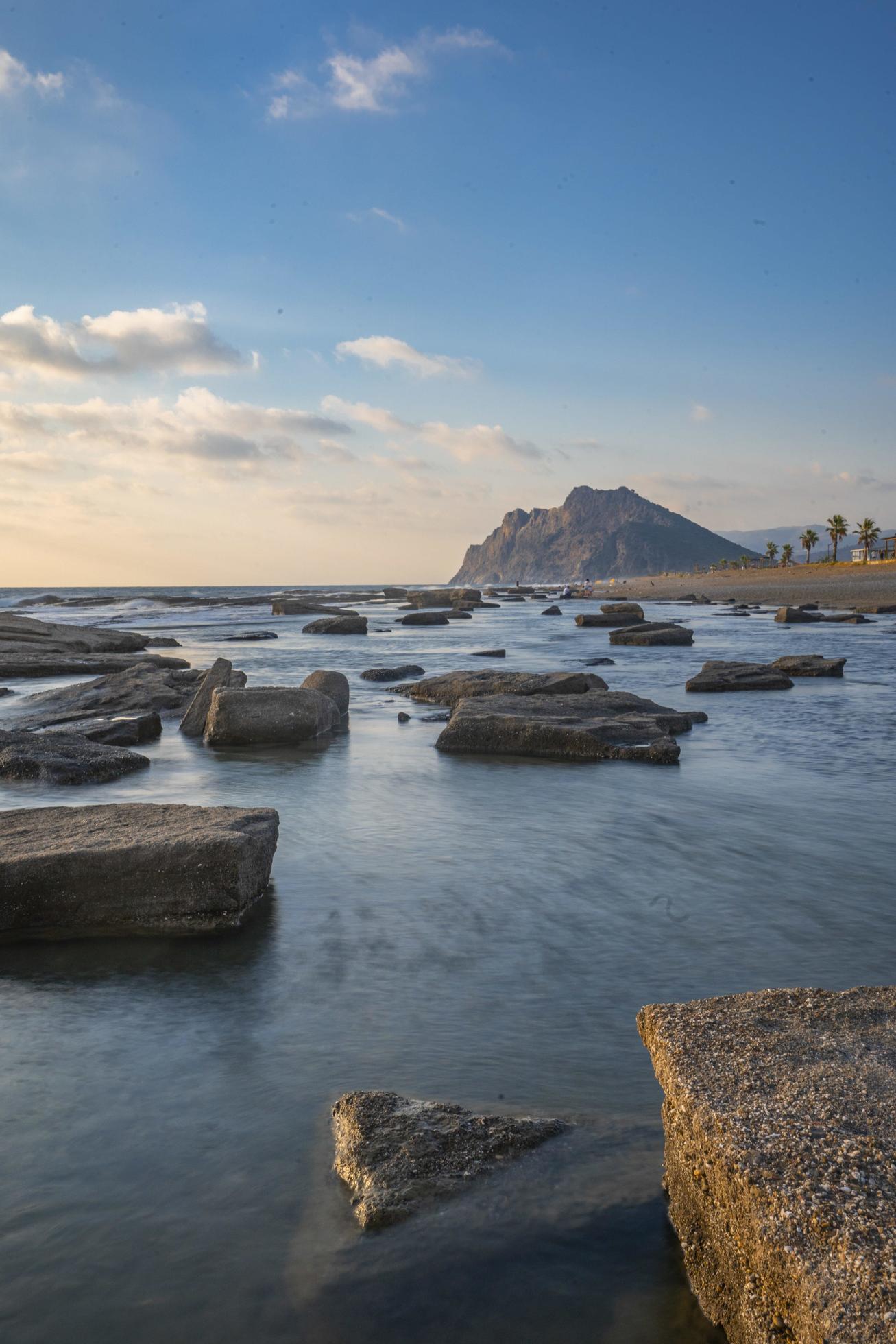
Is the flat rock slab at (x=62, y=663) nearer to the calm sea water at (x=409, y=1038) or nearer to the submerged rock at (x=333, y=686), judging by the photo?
the submerged rock at (x=333, y=686)

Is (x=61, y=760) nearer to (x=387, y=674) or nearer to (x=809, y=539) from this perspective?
(x=387, y=674)

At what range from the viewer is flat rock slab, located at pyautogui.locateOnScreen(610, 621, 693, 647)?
28.1 m

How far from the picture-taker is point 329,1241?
8.59 feet

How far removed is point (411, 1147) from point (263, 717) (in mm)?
8595

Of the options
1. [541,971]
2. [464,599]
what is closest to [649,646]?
[541,971]

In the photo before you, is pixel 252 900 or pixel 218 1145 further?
pixel 252 900

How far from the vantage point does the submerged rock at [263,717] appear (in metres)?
11.0

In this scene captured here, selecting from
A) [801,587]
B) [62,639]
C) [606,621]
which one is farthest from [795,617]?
[801,587]

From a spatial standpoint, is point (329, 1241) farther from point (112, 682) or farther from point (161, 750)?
point (112, 682)

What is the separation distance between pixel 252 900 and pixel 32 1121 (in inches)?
85.0

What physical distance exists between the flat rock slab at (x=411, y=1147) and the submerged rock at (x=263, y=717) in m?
8.12

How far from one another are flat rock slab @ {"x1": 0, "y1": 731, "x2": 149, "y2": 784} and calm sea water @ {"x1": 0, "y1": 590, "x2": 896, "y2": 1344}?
0.31 metres

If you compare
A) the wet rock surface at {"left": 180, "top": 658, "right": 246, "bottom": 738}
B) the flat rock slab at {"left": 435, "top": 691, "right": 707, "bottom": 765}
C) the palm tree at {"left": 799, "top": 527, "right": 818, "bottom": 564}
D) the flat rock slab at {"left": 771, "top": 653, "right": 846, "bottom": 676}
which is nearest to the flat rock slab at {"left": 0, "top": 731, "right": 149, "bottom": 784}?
the wet rock surface at {"left": 180, "top": 658, "right": 246, "bottom": 738}

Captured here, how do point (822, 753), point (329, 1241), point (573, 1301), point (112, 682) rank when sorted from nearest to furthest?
point (573, 1301)
point (329, 1241)
point (822, 753)
point (112, 682)
